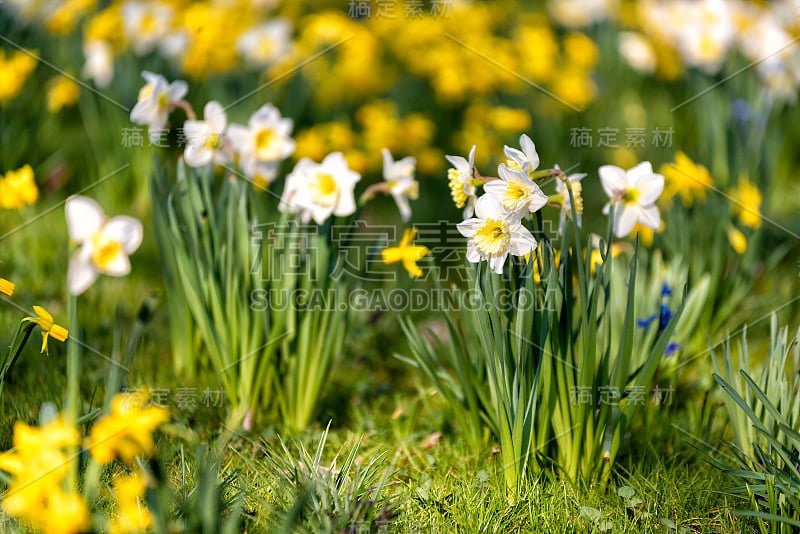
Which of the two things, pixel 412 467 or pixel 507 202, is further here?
pixel 412 467

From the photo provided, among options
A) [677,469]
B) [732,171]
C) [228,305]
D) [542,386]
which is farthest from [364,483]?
[732,171]

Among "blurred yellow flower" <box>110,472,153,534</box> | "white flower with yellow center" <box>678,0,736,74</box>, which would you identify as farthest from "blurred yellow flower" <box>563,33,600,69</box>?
"blurred yellow flower" <box>110,472,153,534</box>

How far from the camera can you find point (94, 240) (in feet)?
5.58

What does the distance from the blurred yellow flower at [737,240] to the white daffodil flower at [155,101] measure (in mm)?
2147

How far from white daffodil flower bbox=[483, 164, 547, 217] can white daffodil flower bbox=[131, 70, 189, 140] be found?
119 centimetres

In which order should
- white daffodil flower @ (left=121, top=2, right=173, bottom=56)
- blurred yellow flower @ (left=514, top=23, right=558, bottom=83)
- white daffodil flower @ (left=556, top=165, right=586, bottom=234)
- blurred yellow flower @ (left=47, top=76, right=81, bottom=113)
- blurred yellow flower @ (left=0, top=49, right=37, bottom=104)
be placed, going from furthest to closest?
blurred yellow flower @ (left=514, top=23, right=558, bottom=83), white daffodil flower @ (left=121, top=2, right=173, bottom=56), blurred yellow flower @ (left=47, top=76, right=81, bottom=113), blurred yellow flower @ (left=0, top=49, right=37, bottom=104), white daffodil flower @ (left=556, top=165, right=586, bottom=234)

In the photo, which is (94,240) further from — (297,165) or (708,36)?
(708,36)

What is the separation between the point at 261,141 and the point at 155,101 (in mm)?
392

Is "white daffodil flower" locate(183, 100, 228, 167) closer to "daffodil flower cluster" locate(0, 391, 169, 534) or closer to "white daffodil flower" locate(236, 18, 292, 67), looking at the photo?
"daffodil flower cluster" locate(0, 391, 169, 534)

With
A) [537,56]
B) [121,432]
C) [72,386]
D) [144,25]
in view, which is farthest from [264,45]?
[121,432]

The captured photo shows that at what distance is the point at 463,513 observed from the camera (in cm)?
185

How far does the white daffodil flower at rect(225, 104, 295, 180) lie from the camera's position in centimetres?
250

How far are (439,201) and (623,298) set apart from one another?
202 centimetres

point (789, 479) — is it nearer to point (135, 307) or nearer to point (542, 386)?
point (542, 386)
